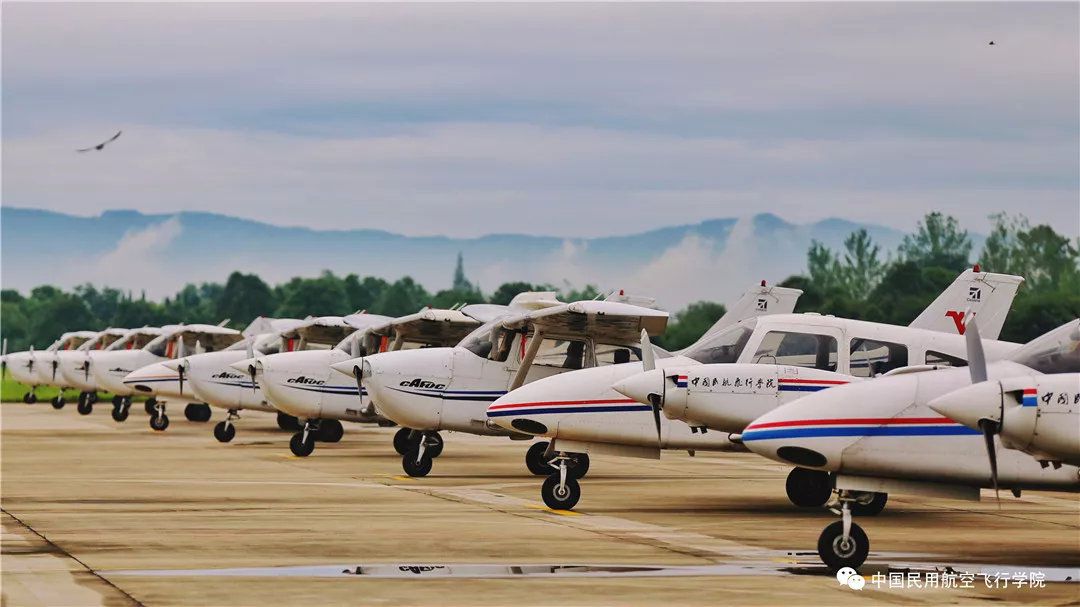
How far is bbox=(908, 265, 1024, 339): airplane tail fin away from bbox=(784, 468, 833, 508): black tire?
3462 mm

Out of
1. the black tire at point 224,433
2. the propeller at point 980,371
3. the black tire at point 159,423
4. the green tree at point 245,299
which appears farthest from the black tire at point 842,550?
the green tree at point 245,299

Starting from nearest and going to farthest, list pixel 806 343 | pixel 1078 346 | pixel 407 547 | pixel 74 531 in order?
pixel 1078 346, pixel 407 547, pixel 74 531, pixel 806 343

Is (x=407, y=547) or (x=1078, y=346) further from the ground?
(x=1078, y=346)

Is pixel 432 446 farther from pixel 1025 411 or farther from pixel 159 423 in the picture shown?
pixel 159 423

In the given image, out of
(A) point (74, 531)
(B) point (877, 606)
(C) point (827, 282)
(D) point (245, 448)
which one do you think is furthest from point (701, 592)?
(C) point (827, 282)

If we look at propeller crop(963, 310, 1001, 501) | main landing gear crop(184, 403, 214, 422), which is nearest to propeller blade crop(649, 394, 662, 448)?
propeller crop(963, 310, 1001, 501)

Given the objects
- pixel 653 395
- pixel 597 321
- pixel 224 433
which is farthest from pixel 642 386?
pixel 224 433

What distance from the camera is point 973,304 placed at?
812 inches

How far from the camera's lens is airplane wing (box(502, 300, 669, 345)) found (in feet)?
66.0

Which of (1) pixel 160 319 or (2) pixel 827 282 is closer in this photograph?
(2) pixel 827 282

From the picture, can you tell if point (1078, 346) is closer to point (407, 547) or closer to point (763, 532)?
point (763, 532)

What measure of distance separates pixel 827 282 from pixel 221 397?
62990mm

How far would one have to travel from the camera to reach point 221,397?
31.9 metres

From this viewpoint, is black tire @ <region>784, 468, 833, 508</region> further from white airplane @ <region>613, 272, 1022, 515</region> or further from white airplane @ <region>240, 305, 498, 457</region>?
white airplane @ <region>240, 305, 498, 457</region>
